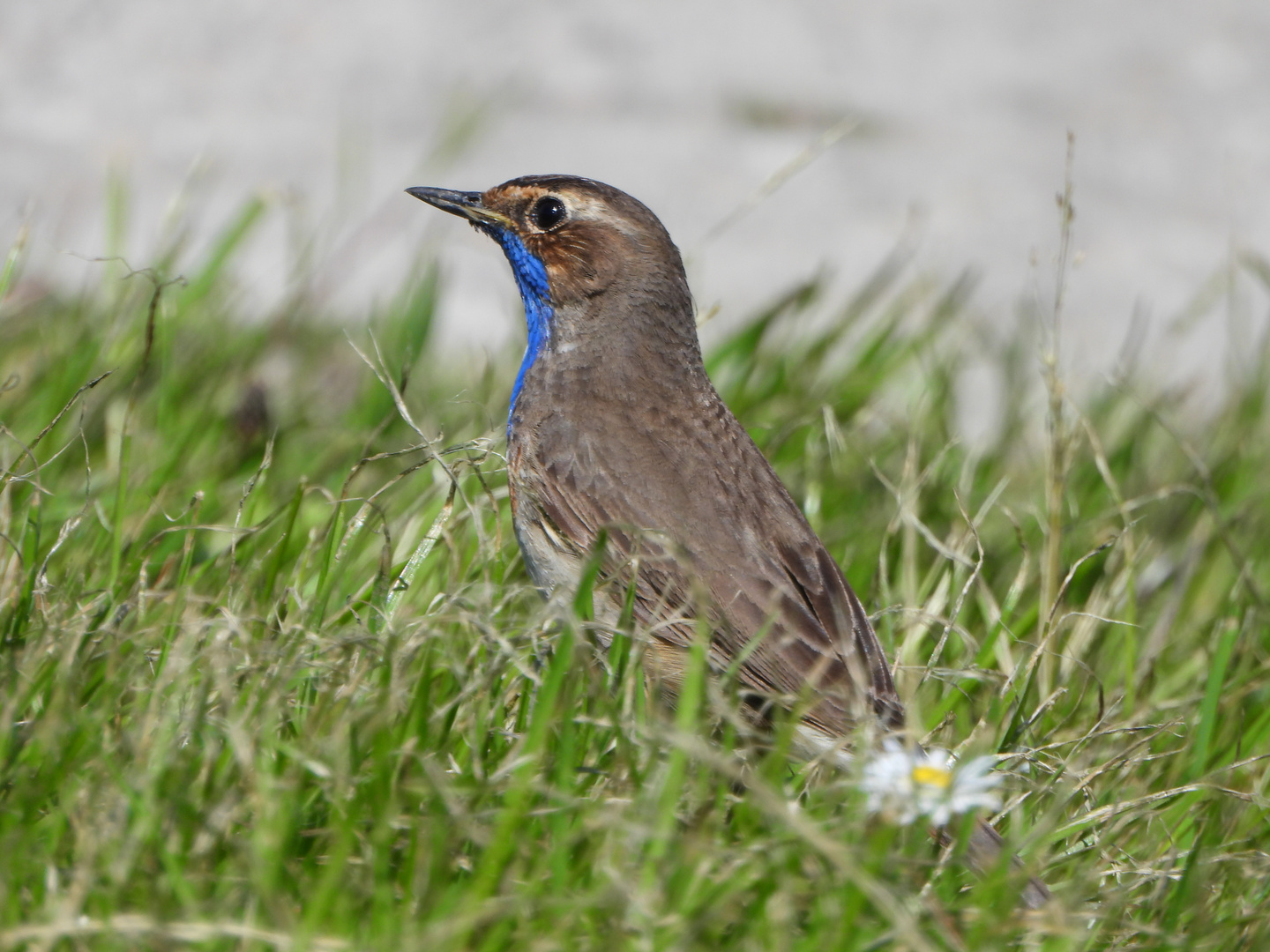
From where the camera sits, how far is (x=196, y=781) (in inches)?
109

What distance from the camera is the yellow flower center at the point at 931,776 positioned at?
2.79m

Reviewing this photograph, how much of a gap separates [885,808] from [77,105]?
657 cm

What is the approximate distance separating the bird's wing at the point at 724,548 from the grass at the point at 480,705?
8.5 inches

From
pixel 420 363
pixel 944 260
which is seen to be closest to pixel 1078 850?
pixel 420 363

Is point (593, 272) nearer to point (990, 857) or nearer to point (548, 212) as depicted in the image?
point (548, 212)

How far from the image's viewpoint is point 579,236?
4.78 metres

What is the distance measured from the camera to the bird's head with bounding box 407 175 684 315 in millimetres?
4738

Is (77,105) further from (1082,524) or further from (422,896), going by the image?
(422,896)

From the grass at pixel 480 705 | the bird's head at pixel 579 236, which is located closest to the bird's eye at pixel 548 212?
the bird's head at pixel 579 236

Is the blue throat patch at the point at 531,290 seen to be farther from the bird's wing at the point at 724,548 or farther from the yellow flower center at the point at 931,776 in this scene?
the yellow flower center at the point at 931,776

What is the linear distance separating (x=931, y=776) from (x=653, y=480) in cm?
151

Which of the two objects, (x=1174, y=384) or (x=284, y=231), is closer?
(x=1174, y=384)

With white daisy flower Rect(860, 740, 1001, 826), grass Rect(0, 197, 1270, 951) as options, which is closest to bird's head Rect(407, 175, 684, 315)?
grass Rect(0, 197, 1270, 951)

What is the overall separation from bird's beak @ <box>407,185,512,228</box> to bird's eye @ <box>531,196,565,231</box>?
0.11 m
